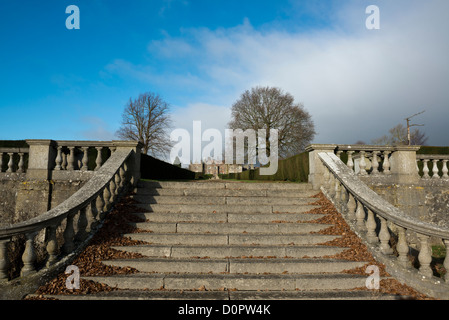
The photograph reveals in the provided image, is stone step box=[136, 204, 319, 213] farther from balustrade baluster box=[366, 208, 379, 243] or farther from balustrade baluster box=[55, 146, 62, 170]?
balustrade baluster box=[55, 146, 62, 170]

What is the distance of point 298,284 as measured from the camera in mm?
3615

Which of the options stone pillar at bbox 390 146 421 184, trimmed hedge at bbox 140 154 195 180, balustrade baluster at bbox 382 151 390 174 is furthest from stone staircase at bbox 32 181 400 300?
trimmed hedge at bbox 140 154 195 180

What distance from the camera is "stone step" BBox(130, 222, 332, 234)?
4.96 meters

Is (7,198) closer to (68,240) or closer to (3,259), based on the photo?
(68,240)

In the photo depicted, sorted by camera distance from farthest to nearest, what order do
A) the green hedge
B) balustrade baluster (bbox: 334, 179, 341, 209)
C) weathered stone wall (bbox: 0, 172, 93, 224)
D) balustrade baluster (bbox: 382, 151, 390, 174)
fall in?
the green hedge < balustrade baluster (bbox: 382, 151, 390, 174) < weathered stone wall (bbox: 0, 172, 93, 224) < balustrade baluster (bbox: 334, 179, 341, 209)

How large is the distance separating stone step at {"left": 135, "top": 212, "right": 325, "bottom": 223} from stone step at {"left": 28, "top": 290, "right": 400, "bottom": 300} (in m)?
1.88

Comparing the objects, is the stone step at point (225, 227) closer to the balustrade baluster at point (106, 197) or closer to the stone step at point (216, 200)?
the balustrade baluster at point (106, 197)

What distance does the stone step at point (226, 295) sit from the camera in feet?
10.7

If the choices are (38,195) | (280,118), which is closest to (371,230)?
(38,195)

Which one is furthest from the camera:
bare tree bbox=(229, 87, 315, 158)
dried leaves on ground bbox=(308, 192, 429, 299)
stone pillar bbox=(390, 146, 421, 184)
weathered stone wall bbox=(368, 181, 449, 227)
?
bare tree bbox=(229, 87, 315, 158)

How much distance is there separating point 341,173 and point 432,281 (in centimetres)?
266
